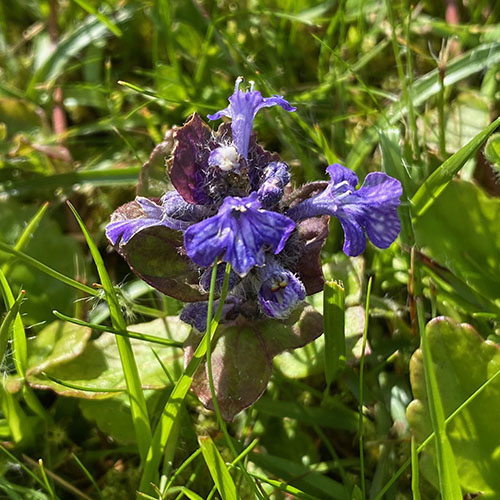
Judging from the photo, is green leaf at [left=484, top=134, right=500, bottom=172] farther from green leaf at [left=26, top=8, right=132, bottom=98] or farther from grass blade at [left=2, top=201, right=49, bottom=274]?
green leaf at [left=26, top=8, right=132, bottom=98]

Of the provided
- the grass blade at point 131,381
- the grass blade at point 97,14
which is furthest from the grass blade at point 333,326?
the grass blade at point 97,14

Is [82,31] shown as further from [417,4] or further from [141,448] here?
[141,448]

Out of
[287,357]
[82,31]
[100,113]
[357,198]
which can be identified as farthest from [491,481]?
[82,31]

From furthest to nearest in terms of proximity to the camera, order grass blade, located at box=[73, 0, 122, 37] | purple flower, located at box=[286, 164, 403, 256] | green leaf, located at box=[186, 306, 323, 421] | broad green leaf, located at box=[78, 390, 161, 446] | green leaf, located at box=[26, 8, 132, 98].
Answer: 1. green leaf, located at box=[26, 8, 132, 98]
2. grass blade, located at box=[73, 0, 122, 37]
3. broad green leaf, located at box=[78, 390, 161, 446]
4. green leaf, located at box=[186, 306, 323, 421]
5. purple flower, located at box=[286, 164, 403, 256]

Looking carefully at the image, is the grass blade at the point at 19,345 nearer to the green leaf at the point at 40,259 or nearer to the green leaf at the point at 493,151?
the green leaf at the point at 40,259

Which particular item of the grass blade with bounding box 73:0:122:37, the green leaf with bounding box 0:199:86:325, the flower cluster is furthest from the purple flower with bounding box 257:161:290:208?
the grass blade with bounding box 73:0:122:37

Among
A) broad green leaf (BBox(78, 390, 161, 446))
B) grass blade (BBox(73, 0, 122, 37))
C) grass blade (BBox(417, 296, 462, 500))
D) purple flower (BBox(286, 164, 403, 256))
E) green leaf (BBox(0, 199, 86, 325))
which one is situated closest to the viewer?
grass blade (BBox(417, 296, 462, 500))

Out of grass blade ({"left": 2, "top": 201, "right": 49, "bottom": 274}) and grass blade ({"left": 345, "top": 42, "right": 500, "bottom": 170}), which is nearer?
grass blade ({"left": 2, "top": 201, "right": 49, "bottom": 274})
